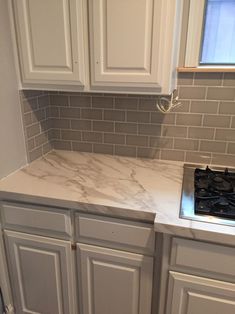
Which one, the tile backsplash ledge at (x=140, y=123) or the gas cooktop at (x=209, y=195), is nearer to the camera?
the gas cooktop at (x=209, y=195)

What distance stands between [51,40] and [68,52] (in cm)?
10

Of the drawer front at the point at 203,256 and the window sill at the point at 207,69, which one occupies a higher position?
the window sill at the point at 207,69

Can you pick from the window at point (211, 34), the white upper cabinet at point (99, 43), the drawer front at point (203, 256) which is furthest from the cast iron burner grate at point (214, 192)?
the window at point (211, 34)

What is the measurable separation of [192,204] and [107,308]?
72 centimetres

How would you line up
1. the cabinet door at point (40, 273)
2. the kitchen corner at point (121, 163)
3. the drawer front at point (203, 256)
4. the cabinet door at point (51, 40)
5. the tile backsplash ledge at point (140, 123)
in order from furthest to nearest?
the tile backsplash ledge at point (140, 123) → the cabinet door at point (40, 273) → the cabinet door at point (51, 40) → the kitchen corner at point (121, 163) → the drawer front at point (203, 256)

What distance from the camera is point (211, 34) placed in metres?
1.50

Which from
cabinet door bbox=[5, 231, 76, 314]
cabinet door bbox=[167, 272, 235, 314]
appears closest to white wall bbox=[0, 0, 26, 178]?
cabinet door bbox=[5, 231, 76, 314]

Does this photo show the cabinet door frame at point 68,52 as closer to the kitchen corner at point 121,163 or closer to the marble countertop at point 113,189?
the kitchen corner at point 121,163

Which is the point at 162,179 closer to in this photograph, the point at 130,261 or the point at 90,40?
the point at 130,261

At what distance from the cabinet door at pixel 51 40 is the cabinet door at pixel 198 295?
1.04m

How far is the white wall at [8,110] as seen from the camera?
1.33m

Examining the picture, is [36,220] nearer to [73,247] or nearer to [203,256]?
[73,247]

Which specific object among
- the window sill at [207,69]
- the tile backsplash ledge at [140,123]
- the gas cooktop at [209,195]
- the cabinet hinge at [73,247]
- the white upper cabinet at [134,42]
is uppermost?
the white upper cabinet at [134,42]

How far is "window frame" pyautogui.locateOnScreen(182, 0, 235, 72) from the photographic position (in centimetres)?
143
